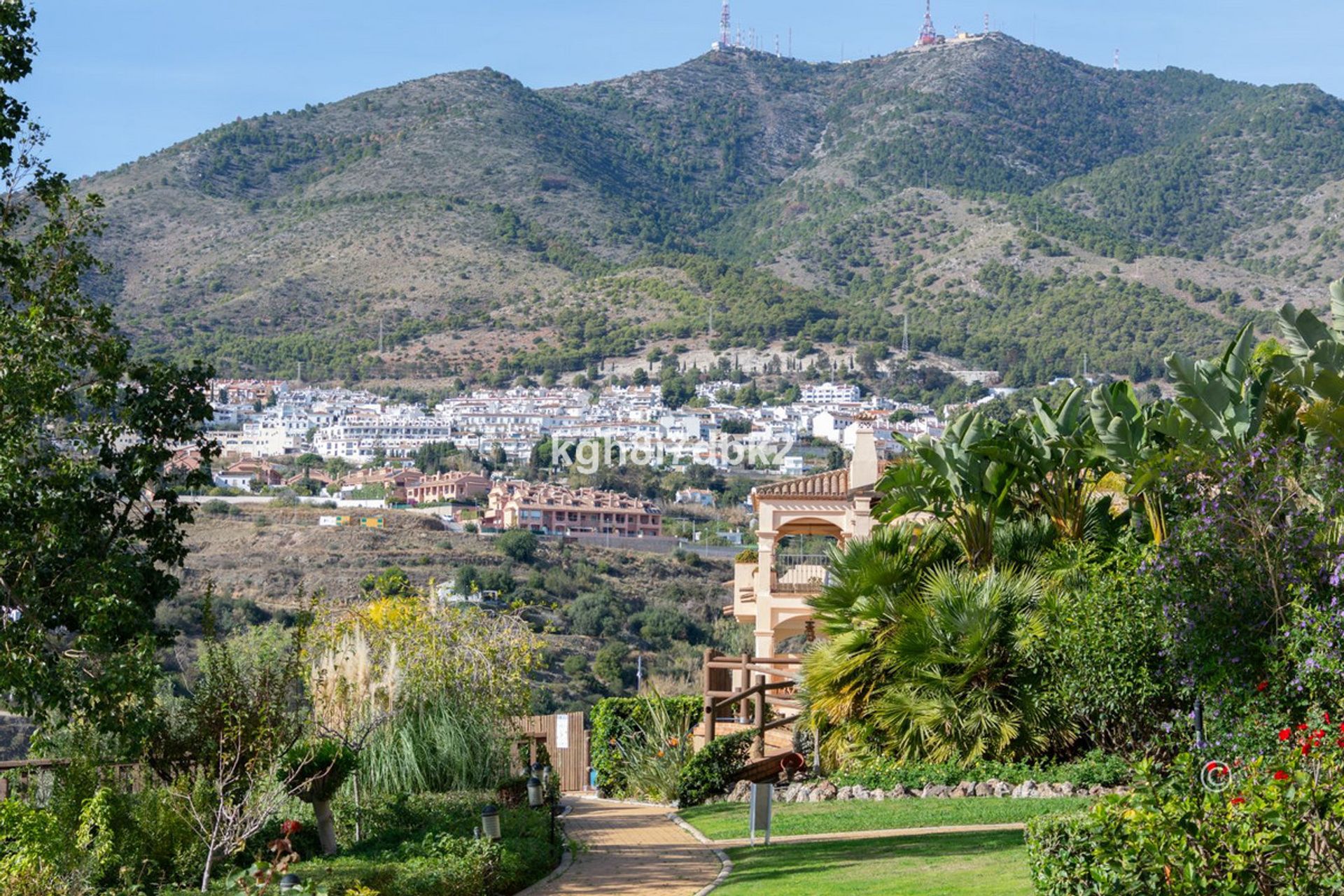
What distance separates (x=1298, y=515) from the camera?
1228 cm

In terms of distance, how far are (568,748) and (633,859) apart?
407 inches

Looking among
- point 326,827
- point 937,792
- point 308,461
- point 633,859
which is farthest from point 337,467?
point 326,827

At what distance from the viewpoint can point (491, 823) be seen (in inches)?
475

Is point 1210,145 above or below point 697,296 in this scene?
above

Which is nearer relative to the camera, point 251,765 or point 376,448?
point 251,765

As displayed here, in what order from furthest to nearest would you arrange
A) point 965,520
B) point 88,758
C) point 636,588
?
point 636,588
point 965,520
point 88,758

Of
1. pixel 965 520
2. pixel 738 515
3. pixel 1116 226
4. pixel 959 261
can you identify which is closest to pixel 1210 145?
pixel 1116 226

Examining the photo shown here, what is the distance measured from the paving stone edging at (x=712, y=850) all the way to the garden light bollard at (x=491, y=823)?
174 centimetres

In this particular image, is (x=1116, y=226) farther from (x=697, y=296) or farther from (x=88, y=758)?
(x=88, y=758)

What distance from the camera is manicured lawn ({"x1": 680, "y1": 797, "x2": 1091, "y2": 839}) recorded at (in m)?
13.2

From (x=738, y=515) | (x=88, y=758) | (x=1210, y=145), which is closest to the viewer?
(x=88, y=758)

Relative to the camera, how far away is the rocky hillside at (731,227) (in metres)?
115

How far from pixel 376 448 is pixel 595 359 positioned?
Answer: 2239 cm

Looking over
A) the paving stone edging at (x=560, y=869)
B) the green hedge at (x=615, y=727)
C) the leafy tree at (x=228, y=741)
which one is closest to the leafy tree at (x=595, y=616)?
the green hedge at (x=615, y=727)
